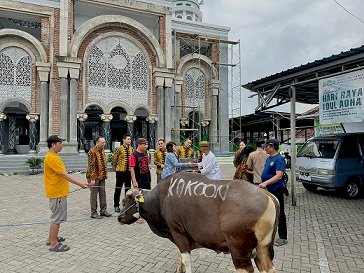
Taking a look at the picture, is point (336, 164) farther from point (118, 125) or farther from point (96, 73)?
point (118, 125)

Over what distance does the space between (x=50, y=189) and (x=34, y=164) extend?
38.6ft

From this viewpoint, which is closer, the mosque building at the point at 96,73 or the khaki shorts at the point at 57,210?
the khaki shorts at the point at 57,210

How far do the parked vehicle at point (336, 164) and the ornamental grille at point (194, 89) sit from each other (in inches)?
577

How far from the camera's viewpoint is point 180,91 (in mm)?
23250

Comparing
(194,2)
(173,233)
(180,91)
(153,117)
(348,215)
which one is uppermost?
(194,2)

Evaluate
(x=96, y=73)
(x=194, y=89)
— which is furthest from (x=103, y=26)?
(x=194, y=89)

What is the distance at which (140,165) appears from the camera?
20.7 feet

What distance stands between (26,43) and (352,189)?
1955cm

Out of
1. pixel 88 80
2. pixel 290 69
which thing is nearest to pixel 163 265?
pixel 290 69

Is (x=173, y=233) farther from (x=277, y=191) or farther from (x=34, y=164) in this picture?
(x=34, y=164)

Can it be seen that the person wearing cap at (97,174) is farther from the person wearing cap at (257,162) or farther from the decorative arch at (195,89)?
the decorative arch at (195,89)

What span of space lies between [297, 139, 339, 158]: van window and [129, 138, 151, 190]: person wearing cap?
Answer: 20.3 feet

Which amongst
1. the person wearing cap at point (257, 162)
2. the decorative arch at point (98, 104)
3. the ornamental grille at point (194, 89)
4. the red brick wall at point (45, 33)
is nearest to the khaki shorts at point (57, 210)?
the person wearing cap at point (257, 162)

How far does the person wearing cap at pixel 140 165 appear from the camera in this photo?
20.2 ft
